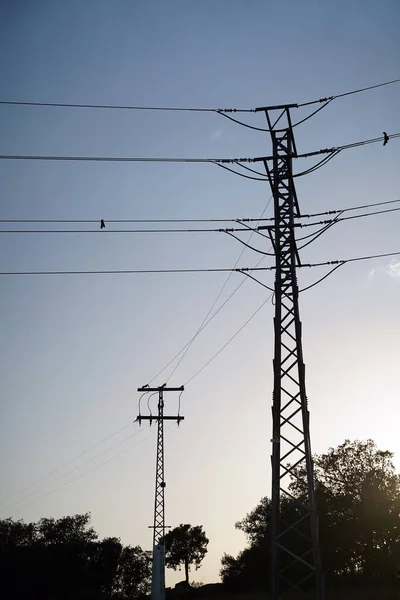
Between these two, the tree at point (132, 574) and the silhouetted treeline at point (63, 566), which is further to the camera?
the tree at point (132, 574)

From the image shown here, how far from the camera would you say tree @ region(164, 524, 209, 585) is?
98.9 metres

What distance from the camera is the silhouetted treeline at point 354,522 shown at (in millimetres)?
65438

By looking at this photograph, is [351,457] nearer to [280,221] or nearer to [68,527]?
[68,527]

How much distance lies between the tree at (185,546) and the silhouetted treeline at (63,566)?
7.38 metres

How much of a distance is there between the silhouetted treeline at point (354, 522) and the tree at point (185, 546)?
2464cm

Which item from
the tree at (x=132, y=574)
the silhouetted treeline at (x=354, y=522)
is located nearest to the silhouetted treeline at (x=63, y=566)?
the tree at (x=132, y=574)

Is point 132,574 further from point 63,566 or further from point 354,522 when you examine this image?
point 354,522

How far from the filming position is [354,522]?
67.4 metres

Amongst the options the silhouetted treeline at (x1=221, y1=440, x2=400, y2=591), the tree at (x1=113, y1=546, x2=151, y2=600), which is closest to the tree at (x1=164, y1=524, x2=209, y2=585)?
the tree at (x1=113, y1=546, x2=151, y2=600)

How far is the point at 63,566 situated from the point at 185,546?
96.7 feet

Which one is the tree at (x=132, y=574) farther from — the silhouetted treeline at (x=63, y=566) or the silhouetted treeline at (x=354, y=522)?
the silhouetted treeline at (x=354, y=522)

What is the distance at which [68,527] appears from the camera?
9381 cm

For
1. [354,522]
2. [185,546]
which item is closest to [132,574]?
[185,546]

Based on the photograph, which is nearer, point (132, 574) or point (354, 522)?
point (354, 522)
